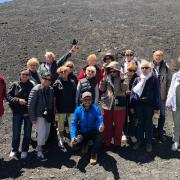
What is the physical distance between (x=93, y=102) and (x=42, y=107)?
1460mm

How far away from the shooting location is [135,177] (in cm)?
1019

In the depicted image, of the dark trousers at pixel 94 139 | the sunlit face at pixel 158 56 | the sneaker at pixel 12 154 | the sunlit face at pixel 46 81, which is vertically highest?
the sunlit face at pixel 158 56

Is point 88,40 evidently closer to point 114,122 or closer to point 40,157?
point 114,122

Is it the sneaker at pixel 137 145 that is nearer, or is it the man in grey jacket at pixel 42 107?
the man in grey jacket at pixel 42 107

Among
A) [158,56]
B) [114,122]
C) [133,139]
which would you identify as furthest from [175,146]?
[158,56]

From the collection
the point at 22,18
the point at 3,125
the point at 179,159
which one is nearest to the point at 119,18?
the point at 22,18

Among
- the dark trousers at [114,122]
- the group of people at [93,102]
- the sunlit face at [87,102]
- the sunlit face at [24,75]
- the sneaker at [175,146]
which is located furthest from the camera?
the sneaker at [175,146]

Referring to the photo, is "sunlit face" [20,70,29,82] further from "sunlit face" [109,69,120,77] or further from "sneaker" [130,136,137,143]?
"sneaker" [130,136,137,143]

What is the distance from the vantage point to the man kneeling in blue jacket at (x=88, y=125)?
10.7 m

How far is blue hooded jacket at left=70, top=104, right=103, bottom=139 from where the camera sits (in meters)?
10.7

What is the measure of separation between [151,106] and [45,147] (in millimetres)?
3287

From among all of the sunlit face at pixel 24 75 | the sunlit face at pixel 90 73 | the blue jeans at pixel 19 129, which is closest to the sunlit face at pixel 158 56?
the sunlit face at pixel 90 73

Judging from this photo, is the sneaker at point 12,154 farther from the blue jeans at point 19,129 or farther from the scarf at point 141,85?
the scarf at point 141,85

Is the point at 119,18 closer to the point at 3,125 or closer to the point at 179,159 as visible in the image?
the point at 3,125
